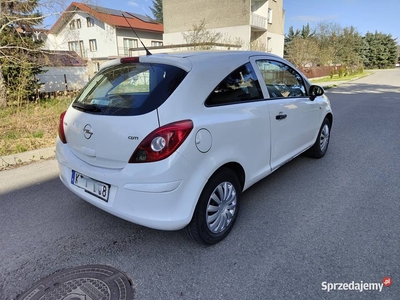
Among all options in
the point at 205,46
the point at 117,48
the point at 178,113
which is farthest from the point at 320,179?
the point at 117,48

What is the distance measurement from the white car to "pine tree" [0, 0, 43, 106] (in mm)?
8659

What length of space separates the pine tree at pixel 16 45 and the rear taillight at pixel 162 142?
933cm

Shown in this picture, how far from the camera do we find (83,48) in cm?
3269

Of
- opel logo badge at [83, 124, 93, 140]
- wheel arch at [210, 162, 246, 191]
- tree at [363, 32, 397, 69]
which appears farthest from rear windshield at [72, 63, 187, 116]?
tree at [363, 32, 397, 69]

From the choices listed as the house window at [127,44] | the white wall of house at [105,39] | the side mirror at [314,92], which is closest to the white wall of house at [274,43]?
the white wall of house at [105,39]

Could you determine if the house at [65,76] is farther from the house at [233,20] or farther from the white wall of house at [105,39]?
the house at [233,20]

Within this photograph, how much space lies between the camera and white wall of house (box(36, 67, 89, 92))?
16697 millimetres

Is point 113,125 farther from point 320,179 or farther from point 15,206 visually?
point 320,179

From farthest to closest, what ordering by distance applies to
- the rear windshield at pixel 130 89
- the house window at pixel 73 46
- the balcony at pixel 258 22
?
the house window at pixel 73 46
the balcony at pixel 258 22
the rear windshield at pixel 130 89

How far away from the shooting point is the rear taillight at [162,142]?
6.55ft

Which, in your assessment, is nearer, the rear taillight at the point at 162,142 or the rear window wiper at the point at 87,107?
the rear taillight at the point at 162,142

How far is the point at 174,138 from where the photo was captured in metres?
2.01

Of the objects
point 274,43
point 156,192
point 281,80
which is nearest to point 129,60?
point 156,192

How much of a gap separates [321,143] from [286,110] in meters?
1.74
